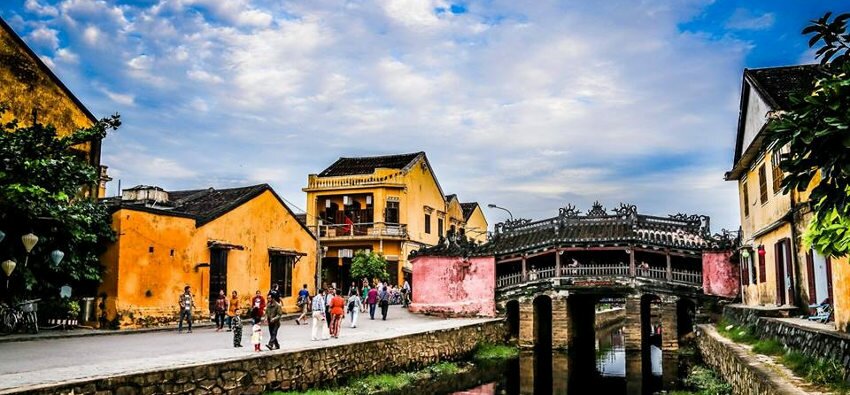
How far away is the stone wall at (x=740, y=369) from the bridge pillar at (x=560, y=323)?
21.5 ft

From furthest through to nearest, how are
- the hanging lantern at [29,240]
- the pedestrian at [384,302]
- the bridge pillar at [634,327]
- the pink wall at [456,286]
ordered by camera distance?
the pink wall at [456,286] → the bridge pillar at [634,327] → the pedestrian at [384,302] → the hanging lantern at [29,240]

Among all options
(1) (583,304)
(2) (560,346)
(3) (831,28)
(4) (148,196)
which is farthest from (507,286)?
(3) (831,28)

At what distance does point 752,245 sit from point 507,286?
9.95m

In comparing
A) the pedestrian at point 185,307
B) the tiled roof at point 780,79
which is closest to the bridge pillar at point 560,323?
the tiled roof at point 780,79

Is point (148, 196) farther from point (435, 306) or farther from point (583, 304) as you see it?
point (583, 304)

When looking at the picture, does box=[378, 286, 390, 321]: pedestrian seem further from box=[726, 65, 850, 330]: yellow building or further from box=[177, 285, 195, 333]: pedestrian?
box=[726, 65, 850, 330]: yellow building

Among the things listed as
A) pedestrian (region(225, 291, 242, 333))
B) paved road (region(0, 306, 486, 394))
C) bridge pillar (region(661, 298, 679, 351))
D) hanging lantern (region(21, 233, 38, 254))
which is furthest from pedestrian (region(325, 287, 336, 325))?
bridge pillar (region(661, 298, 679, 351))

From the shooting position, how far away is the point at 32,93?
20547 mm

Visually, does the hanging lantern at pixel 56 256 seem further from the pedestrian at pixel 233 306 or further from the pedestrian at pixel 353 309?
the pedestrian at pixel 353 309

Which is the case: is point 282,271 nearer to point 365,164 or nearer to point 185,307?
point 185,307

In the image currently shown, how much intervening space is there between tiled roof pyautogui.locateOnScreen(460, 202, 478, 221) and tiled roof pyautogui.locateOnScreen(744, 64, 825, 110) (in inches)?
1256

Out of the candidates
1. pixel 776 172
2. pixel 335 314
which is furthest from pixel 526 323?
pixel 776 172

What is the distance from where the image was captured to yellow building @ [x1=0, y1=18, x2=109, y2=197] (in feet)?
65.0

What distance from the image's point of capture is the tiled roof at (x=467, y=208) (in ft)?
169
